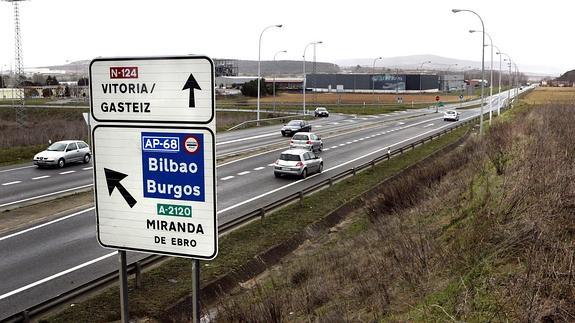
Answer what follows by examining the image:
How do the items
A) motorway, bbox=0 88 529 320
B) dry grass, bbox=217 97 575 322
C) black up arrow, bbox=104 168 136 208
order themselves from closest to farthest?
black up arrow, bbox=104 168 136 208 → dry grass, bbox=217 97 575 322 → motorway, bbox=0 88 529 320

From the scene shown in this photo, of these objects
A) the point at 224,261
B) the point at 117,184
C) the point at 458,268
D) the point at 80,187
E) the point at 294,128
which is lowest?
the point at 224,261

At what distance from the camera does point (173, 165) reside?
11.1 feet

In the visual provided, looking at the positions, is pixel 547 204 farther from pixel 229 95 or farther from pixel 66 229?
pixel 229 95

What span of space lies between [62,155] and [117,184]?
28.3 metres

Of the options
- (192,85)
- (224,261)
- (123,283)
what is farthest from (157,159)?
(224,261)

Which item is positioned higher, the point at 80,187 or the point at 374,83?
the point at 374,83

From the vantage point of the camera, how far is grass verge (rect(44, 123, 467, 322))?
1046 cm

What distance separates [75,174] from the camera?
2731cm

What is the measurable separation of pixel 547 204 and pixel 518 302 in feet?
11.2

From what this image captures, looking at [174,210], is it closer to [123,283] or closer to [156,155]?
[156,155]

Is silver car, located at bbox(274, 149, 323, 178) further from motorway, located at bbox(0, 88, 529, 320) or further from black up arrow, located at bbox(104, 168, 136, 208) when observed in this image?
black up arrow, located at bbox(104, 168, 136, 208)

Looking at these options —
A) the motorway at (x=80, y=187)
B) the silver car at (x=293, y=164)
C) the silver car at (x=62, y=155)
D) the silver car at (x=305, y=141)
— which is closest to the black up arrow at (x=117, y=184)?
the motorway at (x=80, y=187)

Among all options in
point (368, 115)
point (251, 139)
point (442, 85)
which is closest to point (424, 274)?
point (251, 139)

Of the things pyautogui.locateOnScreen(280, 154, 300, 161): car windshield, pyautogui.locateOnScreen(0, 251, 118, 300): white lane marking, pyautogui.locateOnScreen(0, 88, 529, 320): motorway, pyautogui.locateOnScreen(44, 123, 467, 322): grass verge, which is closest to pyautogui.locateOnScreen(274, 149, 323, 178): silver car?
pyautogui.locateOnScreen(280, 154, 300, 161): car windshield
